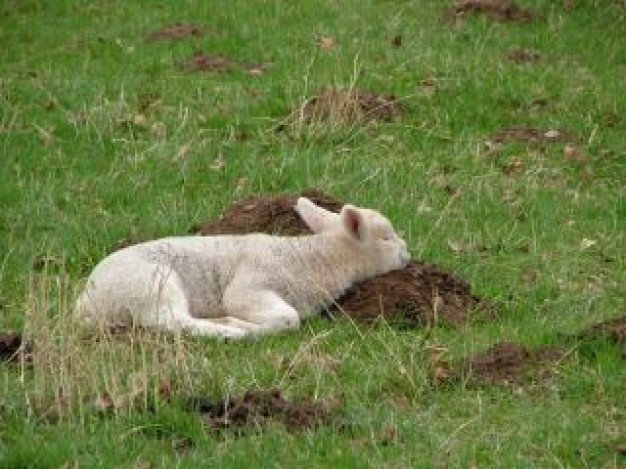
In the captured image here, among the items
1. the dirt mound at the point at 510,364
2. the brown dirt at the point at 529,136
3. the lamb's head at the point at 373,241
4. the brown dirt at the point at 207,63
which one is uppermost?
the dirt mound at the point at 510,364

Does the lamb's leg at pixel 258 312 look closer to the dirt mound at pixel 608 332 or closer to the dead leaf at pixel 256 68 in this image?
the dirt mound at pixel 608 332

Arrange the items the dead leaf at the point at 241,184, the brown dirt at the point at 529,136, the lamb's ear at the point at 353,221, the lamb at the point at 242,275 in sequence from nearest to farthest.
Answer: the lamb at the point at 242,275, the lamb's ear at the point at 353,221, the dead leaf at the point at 241,184, the brown dirt at the point at 529,136

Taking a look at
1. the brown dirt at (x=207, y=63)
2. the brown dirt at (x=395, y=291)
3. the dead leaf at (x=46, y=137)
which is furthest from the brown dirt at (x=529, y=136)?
the dead leaf at (x=46, y=137)

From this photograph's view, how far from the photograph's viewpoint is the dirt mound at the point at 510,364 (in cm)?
884

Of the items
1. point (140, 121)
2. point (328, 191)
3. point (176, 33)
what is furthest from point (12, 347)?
point (176, 33)

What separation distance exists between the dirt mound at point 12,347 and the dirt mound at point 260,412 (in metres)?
1.28

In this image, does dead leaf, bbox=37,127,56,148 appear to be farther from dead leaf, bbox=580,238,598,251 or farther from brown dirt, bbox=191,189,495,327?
dead leaf, bbox=580,238,598,251

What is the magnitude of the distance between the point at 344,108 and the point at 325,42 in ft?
7.12

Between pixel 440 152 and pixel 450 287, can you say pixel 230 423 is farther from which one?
pixel 440 152

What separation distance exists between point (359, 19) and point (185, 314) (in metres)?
7.64

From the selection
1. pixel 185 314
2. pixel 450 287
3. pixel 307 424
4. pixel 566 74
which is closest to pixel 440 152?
pixel 566 74

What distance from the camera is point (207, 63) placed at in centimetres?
1599

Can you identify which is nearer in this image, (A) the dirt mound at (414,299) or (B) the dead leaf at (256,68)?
(A) the dirt mound at (414,299)

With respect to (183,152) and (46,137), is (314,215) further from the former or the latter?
(46,137)
